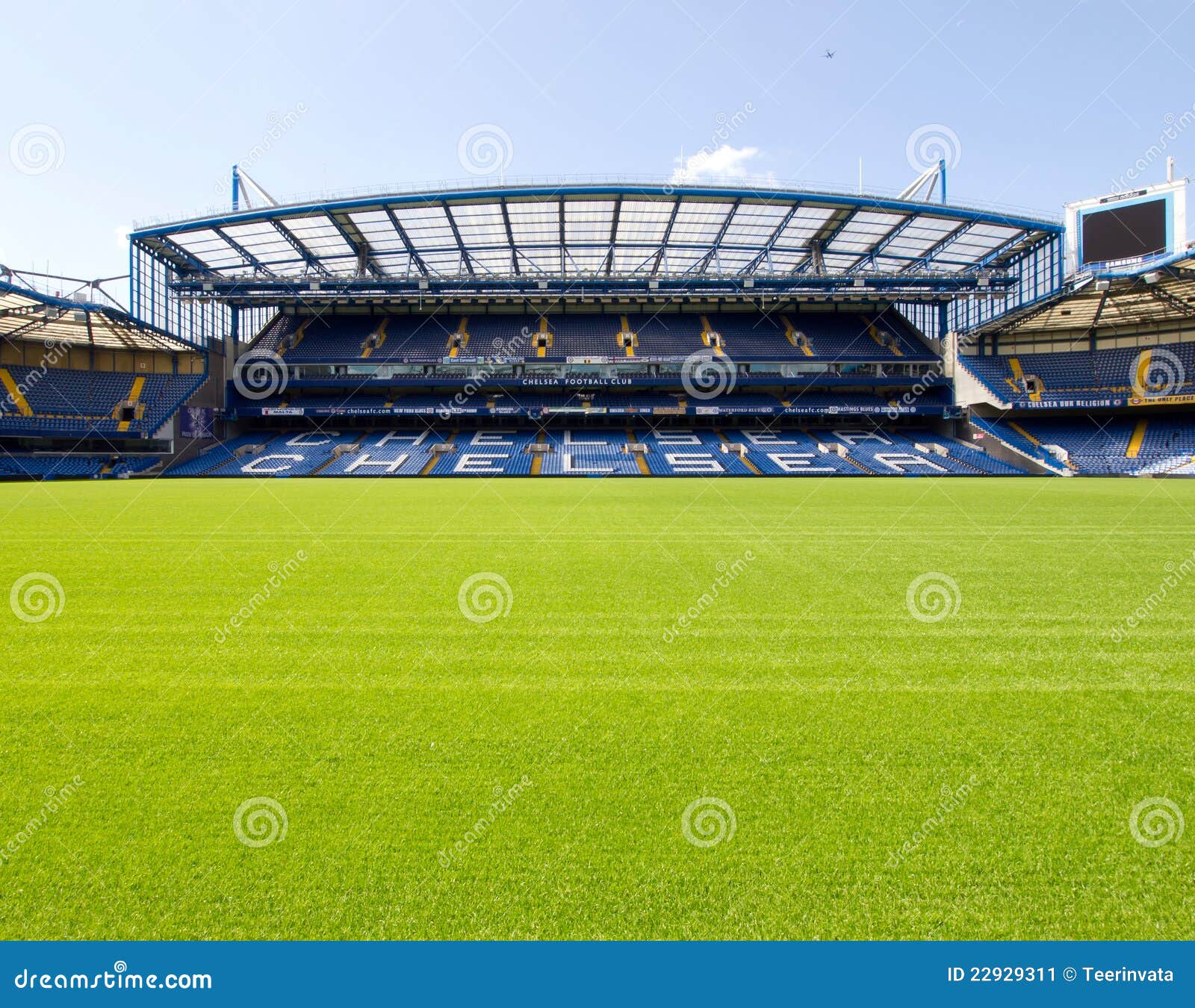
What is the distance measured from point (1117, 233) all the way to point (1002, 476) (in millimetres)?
13759

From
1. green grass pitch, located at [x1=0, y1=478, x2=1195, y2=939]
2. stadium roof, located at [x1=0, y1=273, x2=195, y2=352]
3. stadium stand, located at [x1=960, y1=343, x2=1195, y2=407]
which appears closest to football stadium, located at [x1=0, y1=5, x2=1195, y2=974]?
green grass pitch, located at [x1=0, y1=478, x2=1195, y2=939]

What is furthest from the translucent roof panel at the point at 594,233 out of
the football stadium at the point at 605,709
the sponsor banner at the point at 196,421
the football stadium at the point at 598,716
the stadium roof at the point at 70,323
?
the football stadium at the point at 598,716

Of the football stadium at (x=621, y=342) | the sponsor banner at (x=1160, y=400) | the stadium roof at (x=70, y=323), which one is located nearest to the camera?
the stadium roof at (x=70, y=323)

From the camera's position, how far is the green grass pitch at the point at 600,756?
203 cm

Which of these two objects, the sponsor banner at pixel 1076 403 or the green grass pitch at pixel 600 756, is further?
the sponsor banner at pixel 1076 403

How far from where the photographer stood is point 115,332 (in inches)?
1435

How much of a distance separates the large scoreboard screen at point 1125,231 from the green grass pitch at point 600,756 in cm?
3498

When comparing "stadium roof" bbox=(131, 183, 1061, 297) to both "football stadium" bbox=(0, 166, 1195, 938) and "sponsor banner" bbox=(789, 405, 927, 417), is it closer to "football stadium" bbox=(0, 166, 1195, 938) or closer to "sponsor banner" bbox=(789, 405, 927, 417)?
"sponsor banner" bbox=(789, 405, 927, 417)

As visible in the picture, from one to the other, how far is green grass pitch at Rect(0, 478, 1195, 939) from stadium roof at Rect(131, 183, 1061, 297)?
30.0 meters

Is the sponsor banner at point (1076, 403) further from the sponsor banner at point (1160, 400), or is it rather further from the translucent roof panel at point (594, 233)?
the translucent roof panel at point (594, 233)

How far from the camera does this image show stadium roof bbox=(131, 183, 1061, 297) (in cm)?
3164

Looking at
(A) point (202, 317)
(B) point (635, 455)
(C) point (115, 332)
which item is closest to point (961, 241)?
(B) point (635, 455)

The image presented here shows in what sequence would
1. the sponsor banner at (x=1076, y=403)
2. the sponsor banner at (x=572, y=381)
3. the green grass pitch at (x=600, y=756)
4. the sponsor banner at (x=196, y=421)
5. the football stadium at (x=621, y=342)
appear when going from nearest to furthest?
the green grass pitch at (x=600, y=756)
the football stadium at (x=621, y=342)
the sponsor banner at (x=1076, y=403)
the sponsor banner at (x=196, y=421)
the sponsor banner at (x=572, y=381)

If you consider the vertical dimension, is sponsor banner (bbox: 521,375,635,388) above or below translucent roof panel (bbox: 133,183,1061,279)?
below
